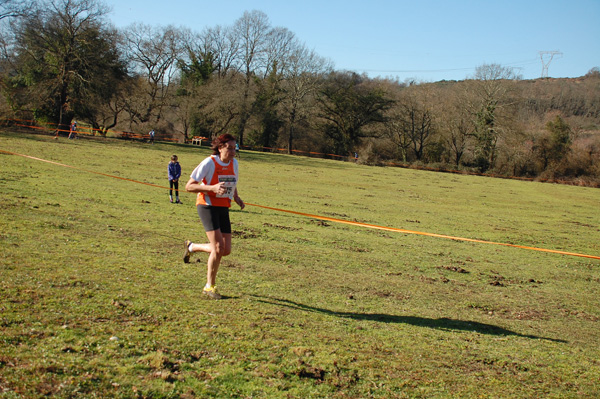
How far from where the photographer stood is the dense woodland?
47.1 m

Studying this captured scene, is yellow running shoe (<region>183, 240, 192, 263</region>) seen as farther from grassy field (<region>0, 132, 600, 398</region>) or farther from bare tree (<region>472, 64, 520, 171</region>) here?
bare tree (<region>472, 64, 520, 171</region>)

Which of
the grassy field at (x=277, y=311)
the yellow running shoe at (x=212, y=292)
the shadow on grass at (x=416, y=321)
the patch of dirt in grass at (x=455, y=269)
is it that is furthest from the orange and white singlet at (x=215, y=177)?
the patch of dirt in grass at (x=455, y=269)

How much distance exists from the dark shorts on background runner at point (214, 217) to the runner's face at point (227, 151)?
70 cm

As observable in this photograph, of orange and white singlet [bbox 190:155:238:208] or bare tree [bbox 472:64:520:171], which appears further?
bare tree [bbox 472:64:520:171]

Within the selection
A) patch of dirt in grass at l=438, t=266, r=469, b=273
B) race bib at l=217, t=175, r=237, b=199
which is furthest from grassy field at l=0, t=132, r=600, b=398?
race bib at l=217, t=175, r=237, b=199

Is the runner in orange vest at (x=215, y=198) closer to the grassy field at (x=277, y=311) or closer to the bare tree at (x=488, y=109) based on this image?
the grassy field at (x=277, y=311)

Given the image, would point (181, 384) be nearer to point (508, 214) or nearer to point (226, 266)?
point (226, 266)

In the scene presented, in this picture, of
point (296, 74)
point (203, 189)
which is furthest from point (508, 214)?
point (296, 74)

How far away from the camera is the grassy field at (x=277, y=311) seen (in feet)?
14.1

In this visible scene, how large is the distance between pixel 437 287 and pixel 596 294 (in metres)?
3.48

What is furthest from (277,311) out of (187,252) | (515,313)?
(515,313)

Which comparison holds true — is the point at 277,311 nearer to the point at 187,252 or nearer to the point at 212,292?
the point at 212,292

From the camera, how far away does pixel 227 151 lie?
679cm

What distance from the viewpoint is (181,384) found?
404 cm
